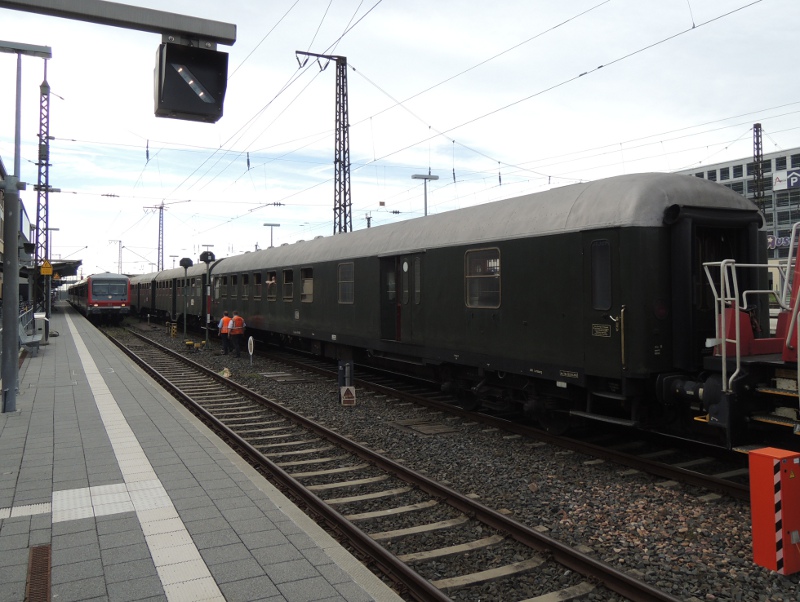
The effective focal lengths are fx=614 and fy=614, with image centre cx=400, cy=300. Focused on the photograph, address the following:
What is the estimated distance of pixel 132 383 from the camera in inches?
524

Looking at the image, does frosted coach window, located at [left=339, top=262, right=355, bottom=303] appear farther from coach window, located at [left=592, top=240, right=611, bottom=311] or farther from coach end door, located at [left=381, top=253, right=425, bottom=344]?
coach window, located at [left=592, top=240, right=611, bottom=311]

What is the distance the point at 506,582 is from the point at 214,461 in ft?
12.9

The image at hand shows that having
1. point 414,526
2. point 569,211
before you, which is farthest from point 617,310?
point 414,526

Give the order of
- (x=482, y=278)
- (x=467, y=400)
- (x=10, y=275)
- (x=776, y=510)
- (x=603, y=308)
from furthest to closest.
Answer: (x=467, y=400), (x=10, y=275), (x=482, y=278), (x=603, y=308), (x=776, y=510)

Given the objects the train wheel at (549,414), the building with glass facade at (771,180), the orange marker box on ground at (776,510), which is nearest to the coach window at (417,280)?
the train wheel at (549,414)

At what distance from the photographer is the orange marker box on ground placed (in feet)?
14.4

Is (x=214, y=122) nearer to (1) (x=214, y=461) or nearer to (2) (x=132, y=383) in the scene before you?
(1) (x=214, y=461)

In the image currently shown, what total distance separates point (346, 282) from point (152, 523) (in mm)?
9136

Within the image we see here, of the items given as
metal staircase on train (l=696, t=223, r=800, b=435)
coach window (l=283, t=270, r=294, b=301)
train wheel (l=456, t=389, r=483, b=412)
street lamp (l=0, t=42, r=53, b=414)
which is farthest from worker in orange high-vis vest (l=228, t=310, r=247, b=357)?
metal staircase on train (l=696, t=223, r=800, b=435)

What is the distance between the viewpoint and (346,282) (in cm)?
1391

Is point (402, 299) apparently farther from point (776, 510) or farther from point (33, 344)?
point (33, 344)

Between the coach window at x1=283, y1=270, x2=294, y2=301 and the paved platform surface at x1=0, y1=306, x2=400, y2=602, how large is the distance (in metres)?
8.06

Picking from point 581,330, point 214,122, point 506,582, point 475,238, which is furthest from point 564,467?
point 214,122

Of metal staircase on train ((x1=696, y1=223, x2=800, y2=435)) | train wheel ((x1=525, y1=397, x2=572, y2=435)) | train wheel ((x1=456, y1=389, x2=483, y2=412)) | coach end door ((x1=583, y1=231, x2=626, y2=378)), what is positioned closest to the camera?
metal staircase on train ((x1=696, y1=223, x2=800, y2=435))
